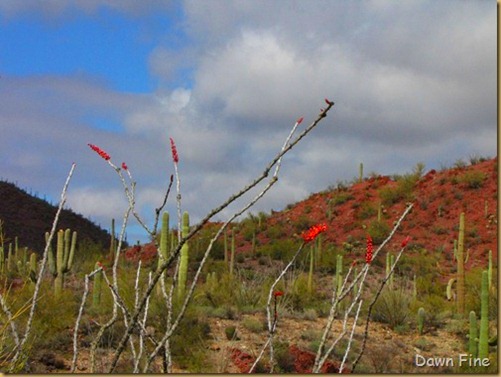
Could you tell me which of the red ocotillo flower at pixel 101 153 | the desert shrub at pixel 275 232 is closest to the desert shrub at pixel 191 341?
the red ocotillo flower at pixel 101 153

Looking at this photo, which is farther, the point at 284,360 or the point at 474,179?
the point at 474,179

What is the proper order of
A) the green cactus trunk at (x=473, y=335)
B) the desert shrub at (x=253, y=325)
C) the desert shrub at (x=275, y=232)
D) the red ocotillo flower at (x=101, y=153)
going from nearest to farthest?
1. the red ocotillo flower at (x=101, y=153)
2. the green cactus trunk at (x=473, y=335)
3. the desert shrub at (x=253, y=325)
4. the desert shrub at (x=275, y=232)

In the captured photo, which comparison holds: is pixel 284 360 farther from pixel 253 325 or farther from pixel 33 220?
pixel 33 220

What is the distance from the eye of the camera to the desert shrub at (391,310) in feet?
50.6

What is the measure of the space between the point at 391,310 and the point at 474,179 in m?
20.6

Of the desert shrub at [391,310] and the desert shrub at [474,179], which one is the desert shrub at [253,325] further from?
the desert shrub at [474,179]

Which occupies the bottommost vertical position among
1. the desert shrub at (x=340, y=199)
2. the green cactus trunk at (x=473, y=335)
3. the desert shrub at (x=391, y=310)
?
the green cactus trunk at (x=473, y=335)

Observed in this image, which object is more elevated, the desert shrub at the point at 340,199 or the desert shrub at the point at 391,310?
the desert shrub at the point at 340,199

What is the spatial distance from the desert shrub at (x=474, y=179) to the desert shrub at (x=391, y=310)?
19745 mm

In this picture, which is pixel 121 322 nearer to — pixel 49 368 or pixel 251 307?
pixel 49 368

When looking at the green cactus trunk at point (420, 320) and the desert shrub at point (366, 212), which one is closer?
the green cactus trunk at point (420, 320)

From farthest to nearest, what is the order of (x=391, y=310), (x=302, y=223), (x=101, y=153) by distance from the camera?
(x=302, y=223) → (x=391, y=310) → (x=101, y=153)

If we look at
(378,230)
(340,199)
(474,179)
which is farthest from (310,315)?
(340,199)

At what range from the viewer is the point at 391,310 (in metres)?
15.5
